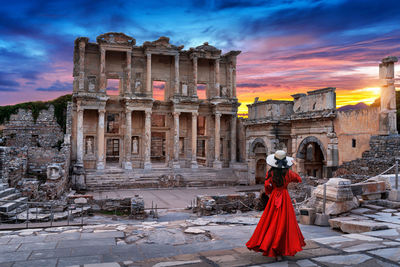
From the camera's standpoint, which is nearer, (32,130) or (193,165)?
(193,165)

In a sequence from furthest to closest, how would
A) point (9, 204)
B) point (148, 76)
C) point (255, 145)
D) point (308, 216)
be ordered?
1. point (148, 76)
2. point (255, 145)
3. point (9, 204)
4. point (308, 216)

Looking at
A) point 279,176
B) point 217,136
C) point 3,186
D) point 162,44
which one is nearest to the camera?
point 279,176

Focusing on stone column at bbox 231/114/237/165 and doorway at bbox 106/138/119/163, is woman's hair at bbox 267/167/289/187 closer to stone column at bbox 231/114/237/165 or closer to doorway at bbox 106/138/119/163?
stone column at bbox 231/114/237/165

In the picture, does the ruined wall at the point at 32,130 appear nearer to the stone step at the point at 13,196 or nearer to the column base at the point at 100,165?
the column base at the point at 100,165

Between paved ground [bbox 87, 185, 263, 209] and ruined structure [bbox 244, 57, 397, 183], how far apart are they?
12.2ft

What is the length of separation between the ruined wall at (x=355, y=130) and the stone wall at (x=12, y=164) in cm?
1714

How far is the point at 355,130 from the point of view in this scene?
59.8 feet

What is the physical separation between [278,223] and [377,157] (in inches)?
530

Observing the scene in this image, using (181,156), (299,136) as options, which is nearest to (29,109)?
(181,156)

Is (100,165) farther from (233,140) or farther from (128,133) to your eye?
(233,140)

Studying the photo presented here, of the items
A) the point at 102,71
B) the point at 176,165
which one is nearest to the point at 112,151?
the point at 176,165

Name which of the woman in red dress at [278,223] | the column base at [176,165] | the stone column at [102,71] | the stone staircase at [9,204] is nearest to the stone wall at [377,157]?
the woman in red dress at [278,223]

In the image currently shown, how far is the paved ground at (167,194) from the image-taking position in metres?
18.4

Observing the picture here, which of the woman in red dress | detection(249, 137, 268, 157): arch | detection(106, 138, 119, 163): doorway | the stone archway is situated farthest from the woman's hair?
detection(106, 138, 119, 163): doorway
